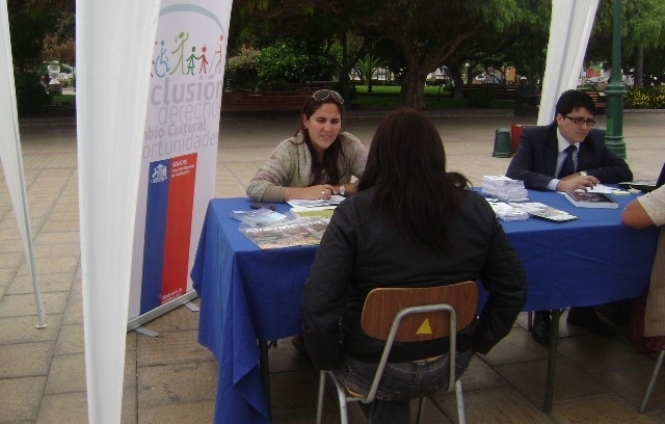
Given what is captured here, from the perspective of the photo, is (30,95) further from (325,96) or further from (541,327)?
(541,327)

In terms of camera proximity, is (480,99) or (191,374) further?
(480,99)

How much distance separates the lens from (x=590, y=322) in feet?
13.5

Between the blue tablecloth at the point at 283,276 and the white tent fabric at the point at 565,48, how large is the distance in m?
1.55

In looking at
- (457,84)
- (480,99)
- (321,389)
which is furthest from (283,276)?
(457,84)

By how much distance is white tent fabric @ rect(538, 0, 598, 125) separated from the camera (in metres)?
4.92

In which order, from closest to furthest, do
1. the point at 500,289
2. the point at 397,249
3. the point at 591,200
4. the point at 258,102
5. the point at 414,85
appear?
the point at 397,249 < the point at 500,289 < the point at 591,200 < the point at 258,102 < the point at 414,85

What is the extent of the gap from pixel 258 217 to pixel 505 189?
1.38 meters

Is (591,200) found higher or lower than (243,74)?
lower

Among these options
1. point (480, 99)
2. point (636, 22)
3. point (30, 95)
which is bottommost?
point (30, 95)

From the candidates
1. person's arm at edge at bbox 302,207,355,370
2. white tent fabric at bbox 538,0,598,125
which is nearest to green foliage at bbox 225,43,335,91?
white tent fabric at bbox 538,0,598,125

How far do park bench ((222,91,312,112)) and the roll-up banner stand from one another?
16.5 m

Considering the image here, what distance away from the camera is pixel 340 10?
1670cm

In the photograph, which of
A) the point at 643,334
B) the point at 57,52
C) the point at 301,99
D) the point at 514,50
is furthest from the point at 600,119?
the point at 57,52

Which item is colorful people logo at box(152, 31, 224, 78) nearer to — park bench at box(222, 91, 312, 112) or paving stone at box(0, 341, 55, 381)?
paving stone at box(0, 341, 55, 381)
